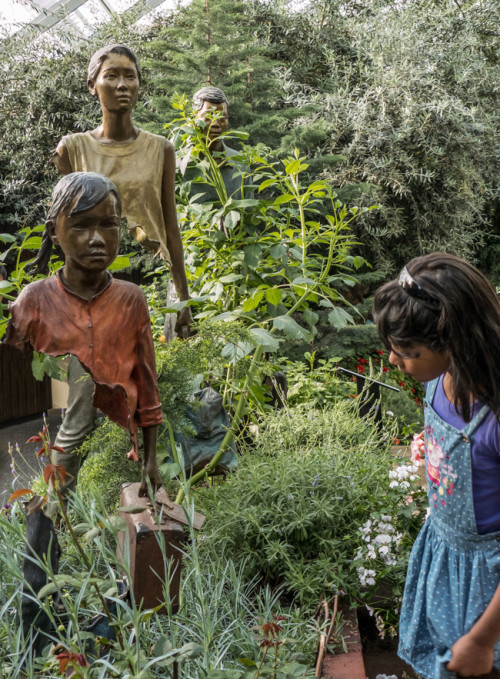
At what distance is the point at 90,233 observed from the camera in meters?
1.64

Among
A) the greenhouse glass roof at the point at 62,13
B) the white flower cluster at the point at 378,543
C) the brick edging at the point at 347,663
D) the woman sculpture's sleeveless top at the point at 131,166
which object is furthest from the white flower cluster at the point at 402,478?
the greenhouse glass roof at the point at 62,13

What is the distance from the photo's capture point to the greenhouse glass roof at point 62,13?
7164mm

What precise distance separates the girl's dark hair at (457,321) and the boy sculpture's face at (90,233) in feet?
2.46

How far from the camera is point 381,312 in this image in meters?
1.40

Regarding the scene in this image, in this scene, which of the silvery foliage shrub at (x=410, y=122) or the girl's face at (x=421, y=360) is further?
the silvery foliage shrub at (x=410, y=122)

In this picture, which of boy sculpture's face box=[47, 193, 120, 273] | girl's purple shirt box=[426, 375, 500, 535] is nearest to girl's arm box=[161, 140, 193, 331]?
boy sculpture's face box=[47, 193, 120, 273]

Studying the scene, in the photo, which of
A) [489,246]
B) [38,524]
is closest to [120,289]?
[38,524]

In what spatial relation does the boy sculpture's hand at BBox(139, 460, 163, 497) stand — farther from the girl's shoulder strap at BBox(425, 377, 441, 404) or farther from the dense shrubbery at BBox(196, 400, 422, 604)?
the girl's shoulder strap at BBox(425, 377, 441, 404)

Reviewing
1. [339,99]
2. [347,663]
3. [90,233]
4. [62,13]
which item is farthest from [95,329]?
[62,13]

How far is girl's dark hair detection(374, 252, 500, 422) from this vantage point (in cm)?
131

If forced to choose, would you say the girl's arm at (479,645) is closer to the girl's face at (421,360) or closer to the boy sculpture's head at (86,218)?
the girl's face at (421,360)

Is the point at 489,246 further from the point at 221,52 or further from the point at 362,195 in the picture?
the point at 221,52

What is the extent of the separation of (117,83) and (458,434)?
167 cm

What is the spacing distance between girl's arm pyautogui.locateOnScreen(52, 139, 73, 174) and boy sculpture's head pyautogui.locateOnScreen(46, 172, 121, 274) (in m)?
0.80
